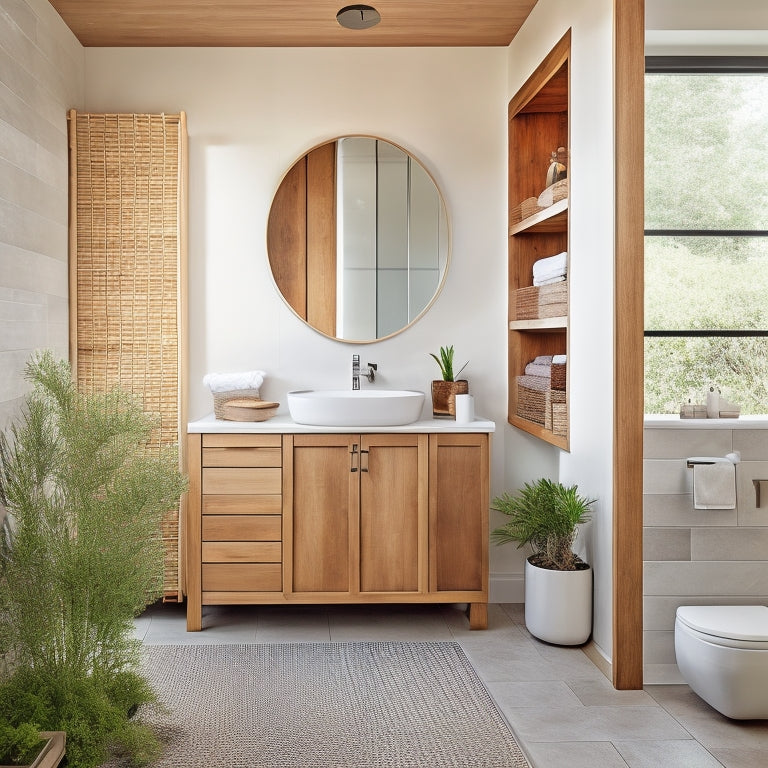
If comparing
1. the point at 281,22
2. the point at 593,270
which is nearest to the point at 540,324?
the point at 593,270

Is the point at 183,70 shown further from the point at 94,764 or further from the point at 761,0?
the point at 94,764

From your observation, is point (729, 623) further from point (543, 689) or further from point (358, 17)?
point (358, 17)

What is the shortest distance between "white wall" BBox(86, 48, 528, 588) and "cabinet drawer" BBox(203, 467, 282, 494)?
57cm

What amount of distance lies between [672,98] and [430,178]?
1102 millimetres

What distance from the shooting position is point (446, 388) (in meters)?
3.63

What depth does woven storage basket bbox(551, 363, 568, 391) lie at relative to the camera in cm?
317

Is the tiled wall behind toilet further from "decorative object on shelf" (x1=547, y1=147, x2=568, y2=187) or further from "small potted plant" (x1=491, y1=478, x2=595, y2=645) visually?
"decorative object on shelf" (x1=547, y1=147, x2=568, y2=187)

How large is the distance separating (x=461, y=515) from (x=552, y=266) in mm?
1105

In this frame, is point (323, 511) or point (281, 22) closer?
point (323, 511)

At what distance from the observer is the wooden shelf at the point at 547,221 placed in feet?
10.1

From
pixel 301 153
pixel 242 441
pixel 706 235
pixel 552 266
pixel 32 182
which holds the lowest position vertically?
pixel 242 441

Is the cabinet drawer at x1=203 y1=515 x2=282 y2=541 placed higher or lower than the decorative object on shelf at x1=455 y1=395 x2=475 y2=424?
lower

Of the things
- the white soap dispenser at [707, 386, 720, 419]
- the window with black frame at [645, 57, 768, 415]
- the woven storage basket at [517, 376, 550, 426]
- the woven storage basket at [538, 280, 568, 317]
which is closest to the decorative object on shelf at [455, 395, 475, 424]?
the woven storage basket at [517, 376, 550, 426]

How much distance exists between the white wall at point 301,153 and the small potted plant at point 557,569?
2.22ft
